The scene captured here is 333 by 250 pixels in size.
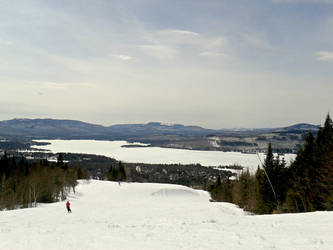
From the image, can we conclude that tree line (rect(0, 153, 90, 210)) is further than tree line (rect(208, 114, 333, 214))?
Yes

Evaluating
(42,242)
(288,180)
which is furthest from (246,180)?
(42,242)

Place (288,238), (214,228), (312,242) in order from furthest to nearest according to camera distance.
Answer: (214,228) < (288,238) < (312,242)

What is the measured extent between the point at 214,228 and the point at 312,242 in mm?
6896

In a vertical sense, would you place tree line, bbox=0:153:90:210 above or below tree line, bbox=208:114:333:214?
below

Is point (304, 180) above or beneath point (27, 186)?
above

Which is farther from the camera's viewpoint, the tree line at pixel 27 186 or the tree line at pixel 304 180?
the tree line at pixel 27 186

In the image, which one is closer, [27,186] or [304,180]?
[304,180]

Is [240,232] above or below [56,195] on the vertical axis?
above

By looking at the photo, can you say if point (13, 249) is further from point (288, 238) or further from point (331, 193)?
point (331, 193)

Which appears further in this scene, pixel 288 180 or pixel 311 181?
pixel 288 180

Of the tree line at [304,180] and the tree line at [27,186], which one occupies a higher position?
the tree line at [304,180]

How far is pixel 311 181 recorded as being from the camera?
111 feet

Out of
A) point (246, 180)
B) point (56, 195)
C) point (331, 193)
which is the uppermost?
point (331, 193)

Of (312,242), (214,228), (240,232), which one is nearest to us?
(312,242)
